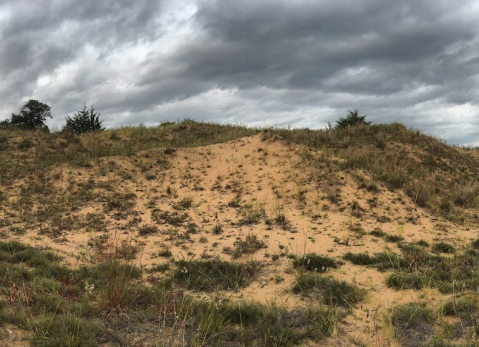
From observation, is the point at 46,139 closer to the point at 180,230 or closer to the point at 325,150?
the point at 180,230

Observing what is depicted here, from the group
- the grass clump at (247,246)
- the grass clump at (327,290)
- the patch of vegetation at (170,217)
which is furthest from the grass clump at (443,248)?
the patch of vegetation at (170,217)

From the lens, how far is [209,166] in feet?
51.2

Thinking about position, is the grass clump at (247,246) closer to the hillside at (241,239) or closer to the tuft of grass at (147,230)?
the hillside at (241,239)

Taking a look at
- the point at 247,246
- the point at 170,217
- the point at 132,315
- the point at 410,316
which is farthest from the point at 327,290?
the point at 170,217

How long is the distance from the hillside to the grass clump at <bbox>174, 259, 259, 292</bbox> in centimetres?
5

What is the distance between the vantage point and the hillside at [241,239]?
4805mm

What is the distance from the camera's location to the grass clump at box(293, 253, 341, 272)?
7.49 m

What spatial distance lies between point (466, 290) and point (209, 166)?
36.6 ft

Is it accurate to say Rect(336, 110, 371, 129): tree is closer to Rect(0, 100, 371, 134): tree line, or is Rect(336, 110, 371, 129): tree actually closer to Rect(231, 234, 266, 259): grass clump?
Rect(0, 100, 371, 134): tree line

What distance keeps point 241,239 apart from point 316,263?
2348 millimetres

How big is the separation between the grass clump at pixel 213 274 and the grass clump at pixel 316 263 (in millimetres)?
895

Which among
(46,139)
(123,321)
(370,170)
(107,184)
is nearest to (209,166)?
(107,184)

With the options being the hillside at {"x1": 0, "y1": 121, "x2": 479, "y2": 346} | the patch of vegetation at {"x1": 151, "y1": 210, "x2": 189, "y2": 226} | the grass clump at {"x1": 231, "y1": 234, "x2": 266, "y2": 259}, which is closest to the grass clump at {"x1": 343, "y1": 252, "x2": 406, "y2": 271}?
the hillside at {"x1": 0, "y1": 121, "x2": 479, "y2": 346}

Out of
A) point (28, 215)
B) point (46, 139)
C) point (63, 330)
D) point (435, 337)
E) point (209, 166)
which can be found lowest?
point (435, 337)
